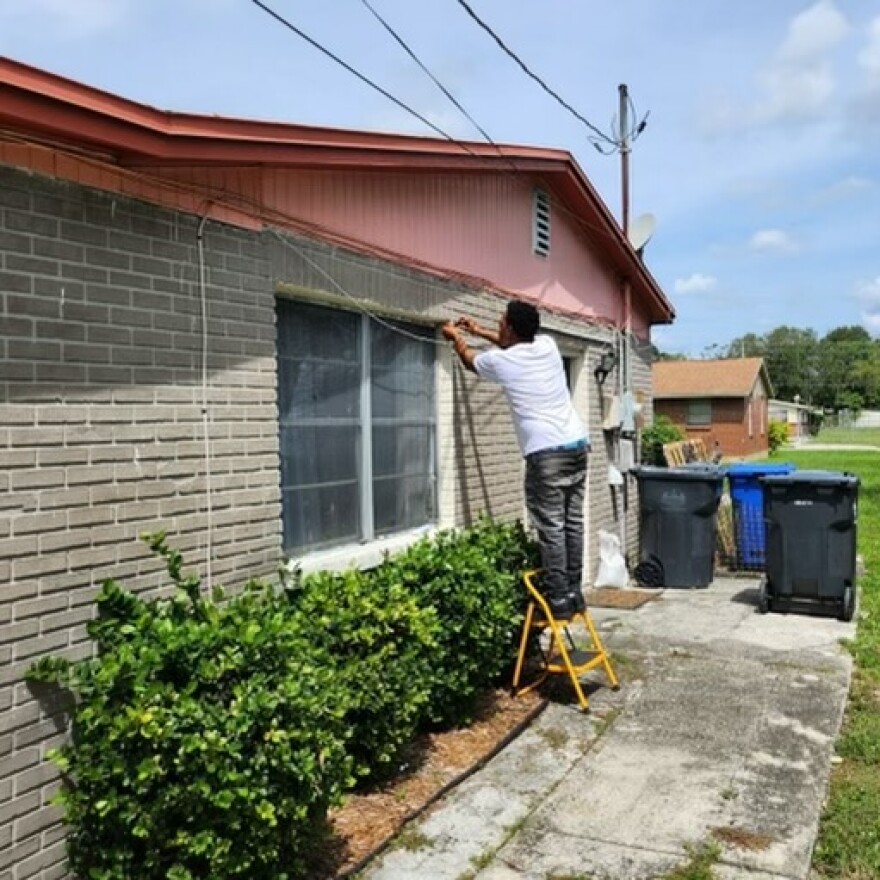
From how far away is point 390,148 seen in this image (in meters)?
5.23

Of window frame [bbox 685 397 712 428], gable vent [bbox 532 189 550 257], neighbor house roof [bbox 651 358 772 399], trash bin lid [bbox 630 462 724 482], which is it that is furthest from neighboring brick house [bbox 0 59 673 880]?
window frame [bbox 685 397 712 428]

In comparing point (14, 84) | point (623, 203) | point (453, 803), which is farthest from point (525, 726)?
point (623, 203)

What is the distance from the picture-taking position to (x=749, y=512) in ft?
33.8

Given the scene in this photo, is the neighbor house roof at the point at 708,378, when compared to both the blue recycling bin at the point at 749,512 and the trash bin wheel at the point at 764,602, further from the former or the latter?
the trash bin wheel at the point at 764,602

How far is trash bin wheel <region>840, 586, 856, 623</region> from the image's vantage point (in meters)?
7.97

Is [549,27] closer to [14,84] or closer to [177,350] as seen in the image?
Result: [177,350]

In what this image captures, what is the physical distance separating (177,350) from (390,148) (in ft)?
6.50

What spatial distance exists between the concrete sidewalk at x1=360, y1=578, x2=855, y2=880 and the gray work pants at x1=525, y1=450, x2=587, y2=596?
818 millimetres

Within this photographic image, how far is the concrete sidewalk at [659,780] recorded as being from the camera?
12.4ft

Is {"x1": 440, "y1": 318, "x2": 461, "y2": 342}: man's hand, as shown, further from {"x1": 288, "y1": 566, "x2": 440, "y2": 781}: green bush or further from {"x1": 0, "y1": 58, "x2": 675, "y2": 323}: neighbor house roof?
{"x1": 288, "y1": 566, "x2": 440, "y2": 781}: green bush

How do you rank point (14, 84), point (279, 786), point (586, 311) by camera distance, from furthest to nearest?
point (586, 311) < point (279, 786) < point (14, 84)

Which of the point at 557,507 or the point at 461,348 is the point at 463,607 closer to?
the point at 557,507

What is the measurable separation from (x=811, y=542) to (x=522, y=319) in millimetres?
4201

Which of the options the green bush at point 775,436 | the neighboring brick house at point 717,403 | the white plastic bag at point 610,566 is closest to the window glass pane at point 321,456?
the white plastic bag at point 610,566
